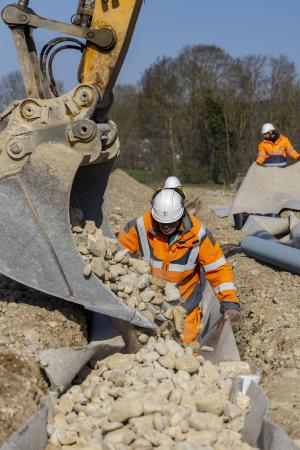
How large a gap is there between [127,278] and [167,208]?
693 millimetres

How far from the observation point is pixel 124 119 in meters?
27.2

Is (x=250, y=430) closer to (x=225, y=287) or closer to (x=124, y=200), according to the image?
(x=225, y=287)

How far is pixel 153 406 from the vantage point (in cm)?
371

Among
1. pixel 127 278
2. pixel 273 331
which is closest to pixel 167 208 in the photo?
pixel 127 278

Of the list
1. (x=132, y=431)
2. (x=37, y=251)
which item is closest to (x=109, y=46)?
(x=37, y=251)

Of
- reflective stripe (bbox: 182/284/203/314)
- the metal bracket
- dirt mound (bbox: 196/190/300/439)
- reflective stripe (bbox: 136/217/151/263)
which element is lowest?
dirt mound (bbox: 196/190/300/439)

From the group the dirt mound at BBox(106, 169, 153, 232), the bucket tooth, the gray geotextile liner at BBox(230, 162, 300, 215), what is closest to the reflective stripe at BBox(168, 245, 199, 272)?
the bucket tooth

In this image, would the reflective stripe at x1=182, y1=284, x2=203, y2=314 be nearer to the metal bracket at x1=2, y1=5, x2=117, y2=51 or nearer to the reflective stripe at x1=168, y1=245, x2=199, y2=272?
the reflective stripe at x1=168, y1=245, x2=199, y2=272

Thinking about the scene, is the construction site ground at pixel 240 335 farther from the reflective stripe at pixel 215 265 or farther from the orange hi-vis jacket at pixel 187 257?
the reflective stripe at pixel 215 265

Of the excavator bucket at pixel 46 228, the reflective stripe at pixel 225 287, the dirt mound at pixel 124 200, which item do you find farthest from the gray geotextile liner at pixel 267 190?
the excavator bucket at pixel 46 228

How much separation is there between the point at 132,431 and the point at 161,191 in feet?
7.95

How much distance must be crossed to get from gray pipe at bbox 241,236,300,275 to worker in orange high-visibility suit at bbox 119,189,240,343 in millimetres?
1764

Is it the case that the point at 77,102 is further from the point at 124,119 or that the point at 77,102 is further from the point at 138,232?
the point at 124,119

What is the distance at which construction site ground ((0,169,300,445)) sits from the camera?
3.97 metres
